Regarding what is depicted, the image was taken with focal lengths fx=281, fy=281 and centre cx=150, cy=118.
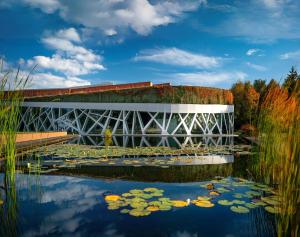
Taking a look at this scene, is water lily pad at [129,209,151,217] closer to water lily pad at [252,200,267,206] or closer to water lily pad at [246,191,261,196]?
water lily pad at [252,200,267,206]

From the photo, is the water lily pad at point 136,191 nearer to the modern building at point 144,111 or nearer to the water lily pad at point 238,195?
the water lily pad at point 238,195

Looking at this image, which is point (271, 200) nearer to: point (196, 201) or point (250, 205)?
point (250, 205)

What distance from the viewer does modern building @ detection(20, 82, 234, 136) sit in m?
25.1

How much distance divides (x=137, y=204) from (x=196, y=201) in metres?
0.96

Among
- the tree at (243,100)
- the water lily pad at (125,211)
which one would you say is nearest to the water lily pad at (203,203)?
the water lily pad at (125,211)

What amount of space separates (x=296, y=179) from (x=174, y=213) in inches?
68.5

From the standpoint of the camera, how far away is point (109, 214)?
3.88 meters

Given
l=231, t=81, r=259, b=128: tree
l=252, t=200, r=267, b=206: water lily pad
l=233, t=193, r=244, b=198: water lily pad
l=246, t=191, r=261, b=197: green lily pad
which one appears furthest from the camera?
l=231, t=81, r=259, b=128: tree

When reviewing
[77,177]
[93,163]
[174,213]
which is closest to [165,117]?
[93,163]

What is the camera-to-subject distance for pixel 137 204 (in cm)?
422

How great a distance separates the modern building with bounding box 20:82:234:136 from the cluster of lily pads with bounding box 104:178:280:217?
19.4 metres

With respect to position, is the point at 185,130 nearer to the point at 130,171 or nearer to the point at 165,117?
the point at 165,117

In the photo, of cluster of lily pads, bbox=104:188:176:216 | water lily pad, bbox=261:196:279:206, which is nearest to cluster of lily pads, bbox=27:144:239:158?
cluster of lily pads, bbox=104:188:176:216

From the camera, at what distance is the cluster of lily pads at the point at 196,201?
13.4ft
